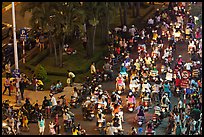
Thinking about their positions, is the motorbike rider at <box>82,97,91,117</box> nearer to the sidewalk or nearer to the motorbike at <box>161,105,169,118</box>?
the sidewalk

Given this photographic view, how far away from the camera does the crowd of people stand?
33.5 metres

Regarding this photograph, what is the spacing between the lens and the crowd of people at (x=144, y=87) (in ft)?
110

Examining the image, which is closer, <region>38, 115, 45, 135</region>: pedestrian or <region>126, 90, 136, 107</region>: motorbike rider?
<region>38, 115, 45, 135</region>: pedestrian

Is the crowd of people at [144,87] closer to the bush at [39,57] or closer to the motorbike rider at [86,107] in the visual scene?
the motorbike rider at [86,107]

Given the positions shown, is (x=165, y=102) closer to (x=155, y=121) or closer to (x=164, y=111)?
(x=164, y=111)

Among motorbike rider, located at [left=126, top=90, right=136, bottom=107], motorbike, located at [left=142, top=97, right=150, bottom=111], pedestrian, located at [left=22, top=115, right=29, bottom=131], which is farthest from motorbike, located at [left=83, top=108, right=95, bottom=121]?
pedestrian, located at [left=22, top=115, right=29, bottom=131]

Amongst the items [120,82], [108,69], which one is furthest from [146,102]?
[108,69]

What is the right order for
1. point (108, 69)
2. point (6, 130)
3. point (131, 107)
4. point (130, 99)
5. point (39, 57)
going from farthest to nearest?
point (39, 57) → point (108, 69) → point (131, 107) → point (130, 99) → point (6, 130)

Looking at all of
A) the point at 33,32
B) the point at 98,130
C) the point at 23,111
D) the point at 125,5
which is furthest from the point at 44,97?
the point at 125,5

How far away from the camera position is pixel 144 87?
37188 mm

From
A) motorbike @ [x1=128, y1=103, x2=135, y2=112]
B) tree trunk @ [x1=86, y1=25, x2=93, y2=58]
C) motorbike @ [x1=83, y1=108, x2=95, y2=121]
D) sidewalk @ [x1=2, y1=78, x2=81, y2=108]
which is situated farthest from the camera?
tree trunk @ [x1=86, y1=25, x2=93, y2=58]

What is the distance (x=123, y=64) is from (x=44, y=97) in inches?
278

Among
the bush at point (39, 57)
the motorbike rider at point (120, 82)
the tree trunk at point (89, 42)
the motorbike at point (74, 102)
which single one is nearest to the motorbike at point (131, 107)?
the motorbike rider at point (120, 82)

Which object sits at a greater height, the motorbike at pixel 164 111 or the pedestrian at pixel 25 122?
the motorbike at pixel 164 111
